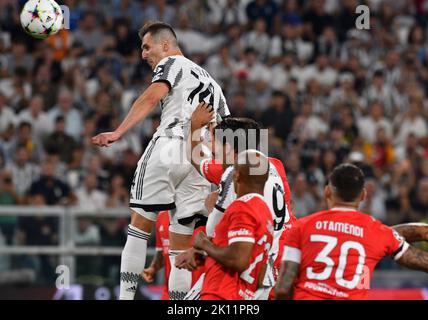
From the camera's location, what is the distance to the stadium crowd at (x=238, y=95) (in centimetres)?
1484

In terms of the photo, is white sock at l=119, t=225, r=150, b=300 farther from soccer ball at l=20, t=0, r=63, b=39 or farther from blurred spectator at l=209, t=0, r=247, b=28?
blurred spectator at l=209, t=0, r=247, b=28

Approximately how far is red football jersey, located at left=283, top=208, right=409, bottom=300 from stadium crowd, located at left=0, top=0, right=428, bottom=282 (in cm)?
722

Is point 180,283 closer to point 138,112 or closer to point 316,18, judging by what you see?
point 138,112

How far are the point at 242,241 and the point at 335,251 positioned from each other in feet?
2.11

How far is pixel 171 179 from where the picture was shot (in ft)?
29.3

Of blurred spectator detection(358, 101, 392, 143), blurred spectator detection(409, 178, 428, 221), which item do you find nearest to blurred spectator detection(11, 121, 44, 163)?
blurred spectator detection(358, 101, 392, 143)

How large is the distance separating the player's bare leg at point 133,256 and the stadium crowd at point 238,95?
519 cm

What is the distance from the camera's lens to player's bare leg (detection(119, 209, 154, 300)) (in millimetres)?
8844

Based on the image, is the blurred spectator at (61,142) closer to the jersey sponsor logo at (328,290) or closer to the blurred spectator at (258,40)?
the blurred spectator at (258,40)

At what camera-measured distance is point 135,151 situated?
50.9 feet

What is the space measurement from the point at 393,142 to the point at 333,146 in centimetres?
151

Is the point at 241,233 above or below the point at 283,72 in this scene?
below

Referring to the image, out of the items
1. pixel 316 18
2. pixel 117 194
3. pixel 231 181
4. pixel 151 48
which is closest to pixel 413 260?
pixel 231 181

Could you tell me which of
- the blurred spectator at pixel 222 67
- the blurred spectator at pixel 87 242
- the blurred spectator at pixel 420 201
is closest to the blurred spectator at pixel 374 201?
the blurred spectator at pixel 420 201
